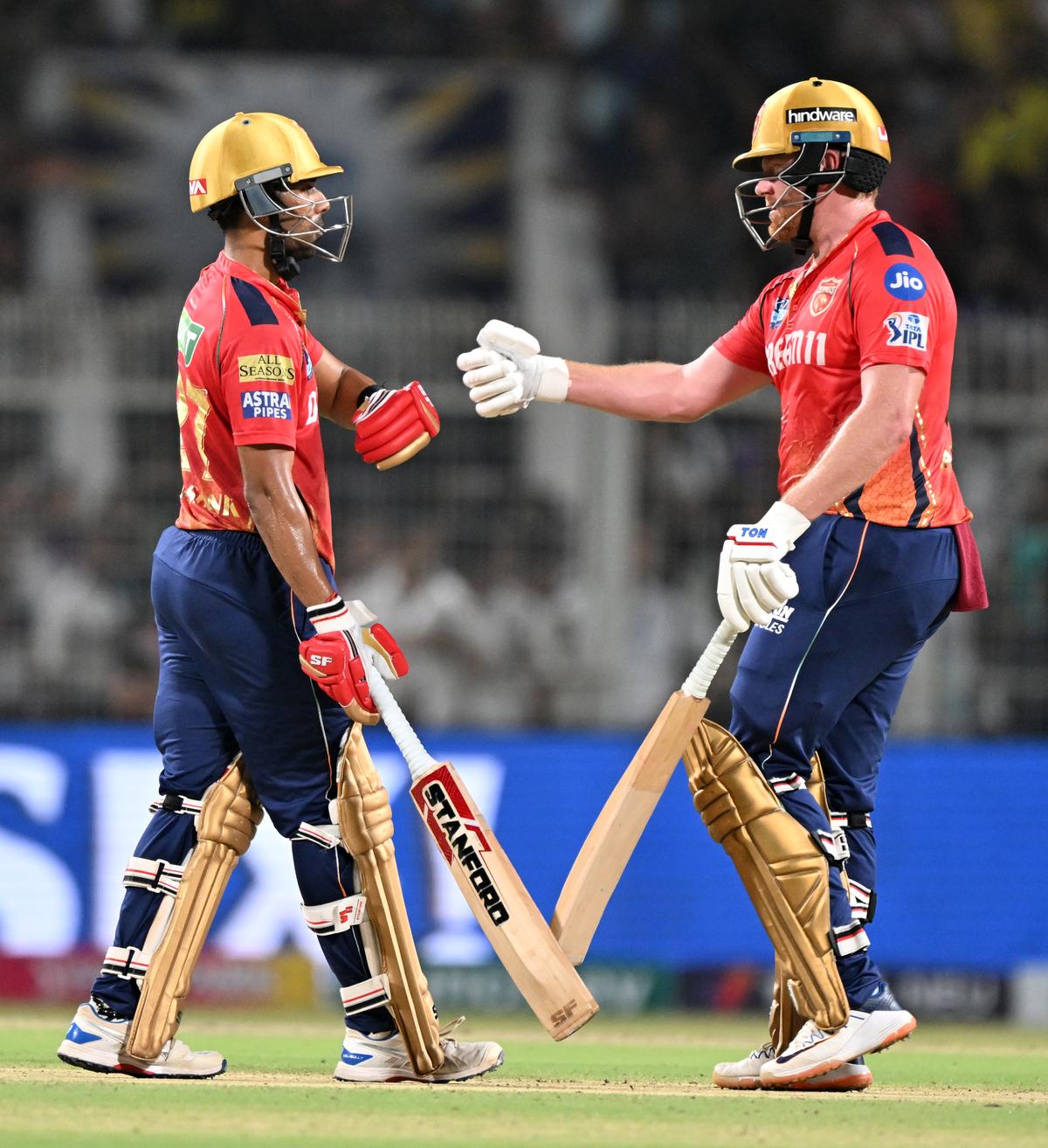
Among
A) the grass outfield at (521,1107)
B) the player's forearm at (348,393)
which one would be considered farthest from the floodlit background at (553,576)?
the player's forearm at (348,393)

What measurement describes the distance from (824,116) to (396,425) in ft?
4.55

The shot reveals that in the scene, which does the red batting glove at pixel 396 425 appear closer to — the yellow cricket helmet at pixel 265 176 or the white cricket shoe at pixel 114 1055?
the yellow cricket helmet at pixel 265 176

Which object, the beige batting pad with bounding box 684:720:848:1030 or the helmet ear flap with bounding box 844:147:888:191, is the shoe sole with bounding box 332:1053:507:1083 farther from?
the helmet ear flap with bounding box 844:147:888:191

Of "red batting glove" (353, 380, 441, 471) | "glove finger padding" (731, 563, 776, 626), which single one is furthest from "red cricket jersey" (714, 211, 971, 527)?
"red batting glove" (353, 380, 441, 471)

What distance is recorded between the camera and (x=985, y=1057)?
262 inches

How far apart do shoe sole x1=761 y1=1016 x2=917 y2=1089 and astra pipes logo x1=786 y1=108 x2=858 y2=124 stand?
90.0 inches

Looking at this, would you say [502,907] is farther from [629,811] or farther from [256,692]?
[256,692]

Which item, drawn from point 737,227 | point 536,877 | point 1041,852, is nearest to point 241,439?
point 536,877

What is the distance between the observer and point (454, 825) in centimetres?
523

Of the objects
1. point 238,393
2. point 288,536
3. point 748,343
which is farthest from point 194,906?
point 748,343

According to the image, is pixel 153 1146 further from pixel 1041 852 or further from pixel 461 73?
pixel 461 73

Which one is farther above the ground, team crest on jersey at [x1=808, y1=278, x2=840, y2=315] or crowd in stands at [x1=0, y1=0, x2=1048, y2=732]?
crowd in stands at [x1=0, y1=0, x2=1048, y2=732]

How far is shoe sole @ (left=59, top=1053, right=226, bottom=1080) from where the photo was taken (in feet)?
16.9

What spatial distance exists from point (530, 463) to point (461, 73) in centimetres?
417
